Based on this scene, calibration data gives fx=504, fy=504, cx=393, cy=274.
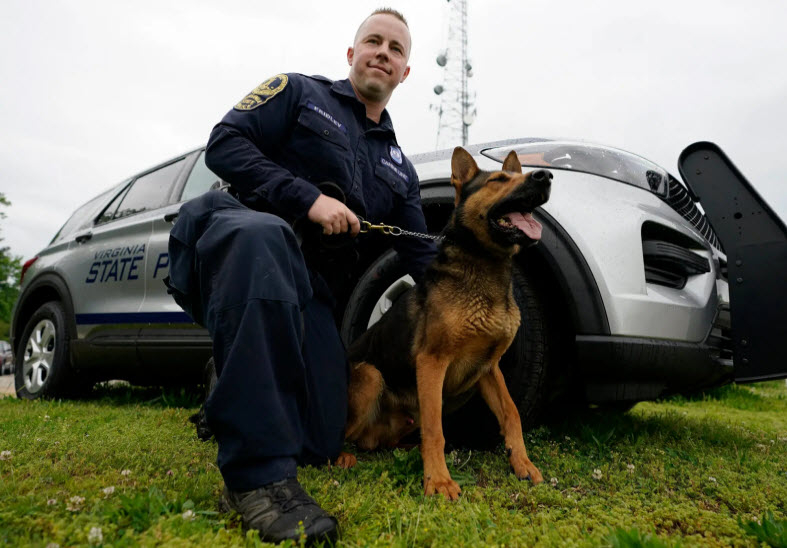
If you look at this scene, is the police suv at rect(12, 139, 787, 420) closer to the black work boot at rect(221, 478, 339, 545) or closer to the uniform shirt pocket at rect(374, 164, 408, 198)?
the uniform shirt pocket at rect(374, 164, 408, 198)

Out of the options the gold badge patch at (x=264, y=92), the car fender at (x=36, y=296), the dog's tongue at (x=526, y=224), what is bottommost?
the car fender at (x=36, y=296)

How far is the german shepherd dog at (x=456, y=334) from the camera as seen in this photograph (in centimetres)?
194

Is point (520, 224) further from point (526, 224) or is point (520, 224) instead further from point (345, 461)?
point (345, 461)

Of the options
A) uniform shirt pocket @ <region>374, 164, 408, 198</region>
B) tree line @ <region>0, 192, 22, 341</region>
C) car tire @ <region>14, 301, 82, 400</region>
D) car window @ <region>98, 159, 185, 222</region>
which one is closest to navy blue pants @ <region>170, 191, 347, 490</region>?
uniform shirt pocket @ <region>374, 164, 408, 198</region>

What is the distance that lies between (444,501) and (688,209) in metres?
1.87

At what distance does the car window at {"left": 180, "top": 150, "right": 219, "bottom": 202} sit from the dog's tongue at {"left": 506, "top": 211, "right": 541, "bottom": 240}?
7.99 feet

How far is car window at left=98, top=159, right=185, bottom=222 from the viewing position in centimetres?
408

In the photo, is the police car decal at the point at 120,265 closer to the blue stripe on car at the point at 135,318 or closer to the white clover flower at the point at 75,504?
the blue stripe on car at the point at 135,318

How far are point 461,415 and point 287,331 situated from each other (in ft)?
4.11

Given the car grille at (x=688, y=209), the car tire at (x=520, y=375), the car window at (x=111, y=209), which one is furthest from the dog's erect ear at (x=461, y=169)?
the car window at (x=111, y=209)

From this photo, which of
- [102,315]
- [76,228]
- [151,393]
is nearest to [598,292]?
[102,315]

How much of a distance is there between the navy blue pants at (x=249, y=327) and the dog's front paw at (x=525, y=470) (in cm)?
87

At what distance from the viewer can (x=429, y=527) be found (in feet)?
4.58

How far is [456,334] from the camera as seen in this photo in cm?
195
